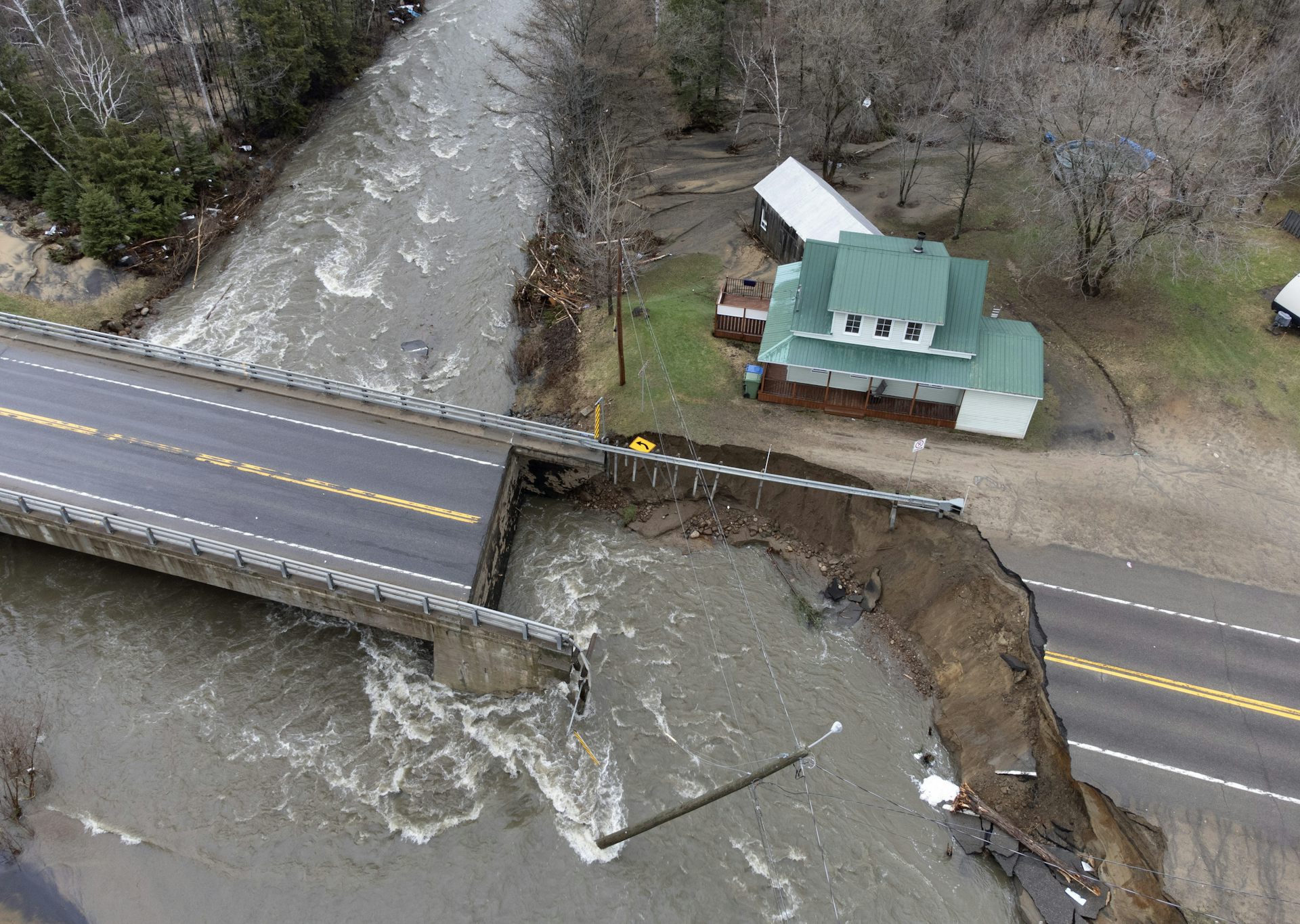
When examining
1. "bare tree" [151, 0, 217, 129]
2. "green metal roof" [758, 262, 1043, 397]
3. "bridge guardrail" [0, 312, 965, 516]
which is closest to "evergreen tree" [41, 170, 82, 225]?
"bare tree" [151, 0, 217, 129]

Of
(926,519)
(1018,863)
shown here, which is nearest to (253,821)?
(1018,863)

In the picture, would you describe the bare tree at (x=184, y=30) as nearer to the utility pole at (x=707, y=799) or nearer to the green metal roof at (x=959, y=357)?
the green metal roof at (x=959, y=357)

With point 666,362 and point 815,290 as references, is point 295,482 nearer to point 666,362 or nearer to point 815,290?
point 666,362

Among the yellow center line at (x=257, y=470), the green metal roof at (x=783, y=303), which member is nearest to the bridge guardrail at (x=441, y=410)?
the yellow center line at (x=257, y=470)

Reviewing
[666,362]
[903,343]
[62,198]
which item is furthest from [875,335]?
[62,198]

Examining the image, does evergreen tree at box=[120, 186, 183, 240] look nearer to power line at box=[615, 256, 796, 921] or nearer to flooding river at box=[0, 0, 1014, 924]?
flooding river at box=[0, 0, 1014, 924]
